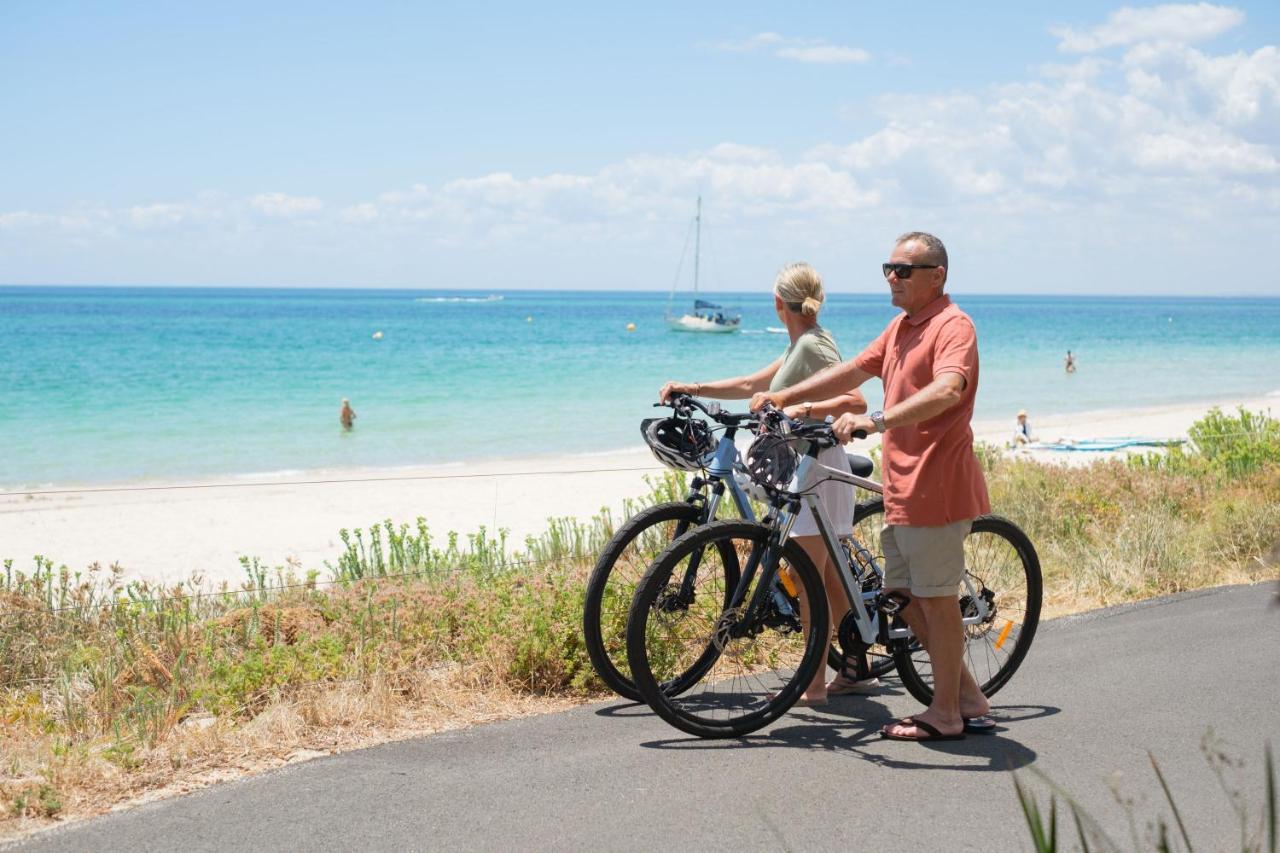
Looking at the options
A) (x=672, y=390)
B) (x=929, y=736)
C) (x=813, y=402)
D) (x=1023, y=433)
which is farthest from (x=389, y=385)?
(x=929, y=736)

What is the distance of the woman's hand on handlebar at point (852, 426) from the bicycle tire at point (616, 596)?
83 cm

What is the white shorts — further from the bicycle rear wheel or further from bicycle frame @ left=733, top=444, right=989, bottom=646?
the bicycle rear wheel

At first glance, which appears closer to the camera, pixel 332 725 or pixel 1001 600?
pixel 332 725

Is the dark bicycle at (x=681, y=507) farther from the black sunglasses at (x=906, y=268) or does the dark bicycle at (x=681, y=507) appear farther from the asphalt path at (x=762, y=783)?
the black sunglasses at (x=906, y=268)

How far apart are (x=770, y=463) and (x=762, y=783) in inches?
51.9

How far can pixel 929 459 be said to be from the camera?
475 centimetres

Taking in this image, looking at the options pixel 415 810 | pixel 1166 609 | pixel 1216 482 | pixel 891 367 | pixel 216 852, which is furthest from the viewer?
pixel 1216 482

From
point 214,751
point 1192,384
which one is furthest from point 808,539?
point 1192,384

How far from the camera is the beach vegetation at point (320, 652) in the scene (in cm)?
458

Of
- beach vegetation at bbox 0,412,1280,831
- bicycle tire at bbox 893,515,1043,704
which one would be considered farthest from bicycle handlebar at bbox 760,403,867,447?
beach vegetation at bbox 0,412,1280,831

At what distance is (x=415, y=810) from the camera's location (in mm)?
4156

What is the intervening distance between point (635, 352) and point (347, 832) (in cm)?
7117

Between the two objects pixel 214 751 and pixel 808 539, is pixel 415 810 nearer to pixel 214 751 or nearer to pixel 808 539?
pixel 214 751

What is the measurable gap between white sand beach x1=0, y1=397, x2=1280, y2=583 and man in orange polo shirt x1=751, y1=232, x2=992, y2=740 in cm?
593
